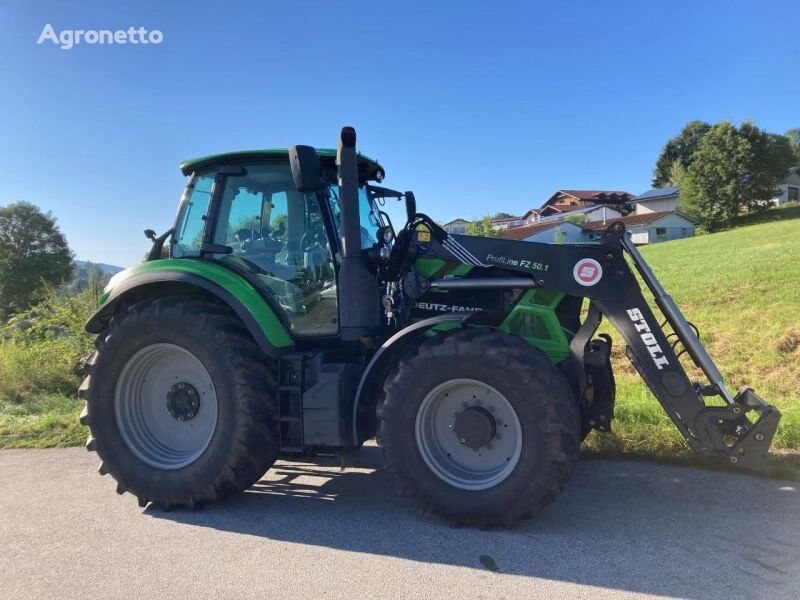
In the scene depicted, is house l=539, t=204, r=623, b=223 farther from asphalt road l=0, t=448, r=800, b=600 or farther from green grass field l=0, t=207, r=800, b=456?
asphalt road l=0, t=448, r=800, b=600

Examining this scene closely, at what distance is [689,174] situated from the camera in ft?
190

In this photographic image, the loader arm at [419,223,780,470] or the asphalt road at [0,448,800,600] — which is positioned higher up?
the loader arm at [419,223,780,470]

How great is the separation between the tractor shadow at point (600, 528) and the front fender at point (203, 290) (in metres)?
1.15

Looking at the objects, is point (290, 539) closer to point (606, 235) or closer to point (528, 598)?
→ point (528, 598)

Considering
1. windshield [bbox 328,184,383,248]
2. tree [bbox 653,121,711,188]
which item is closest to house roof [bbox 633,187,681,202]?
tree [bbox 653,121,711,188]

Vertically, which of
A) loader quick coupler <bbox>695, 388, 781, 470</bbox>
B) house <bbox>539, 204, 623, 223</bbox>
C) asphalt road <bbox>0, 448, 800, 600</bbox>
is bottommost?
asphalt road <bbox>0, 448, 800, 600</bbox>

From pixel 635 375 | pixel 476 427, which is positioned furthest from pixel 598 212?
pixel 476 427

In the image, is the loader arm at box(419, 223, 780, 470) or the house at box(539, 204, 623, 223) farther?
the house at box(539, 204, 623, 223)

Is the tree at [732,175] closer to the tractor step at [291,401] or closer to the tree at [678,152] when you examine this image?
the tree at [678,152]

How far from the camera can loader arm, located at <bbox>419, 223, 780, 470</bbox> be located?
3.43m

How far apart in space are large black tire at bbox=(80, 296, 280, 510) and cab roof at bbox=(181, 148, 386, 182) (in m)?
1.07

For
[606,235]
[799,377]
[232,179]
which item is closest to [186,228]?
[232,179]

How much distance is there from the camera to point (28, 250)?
5447 centimetres

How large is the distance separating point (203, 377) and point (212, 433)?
1.41 feet
